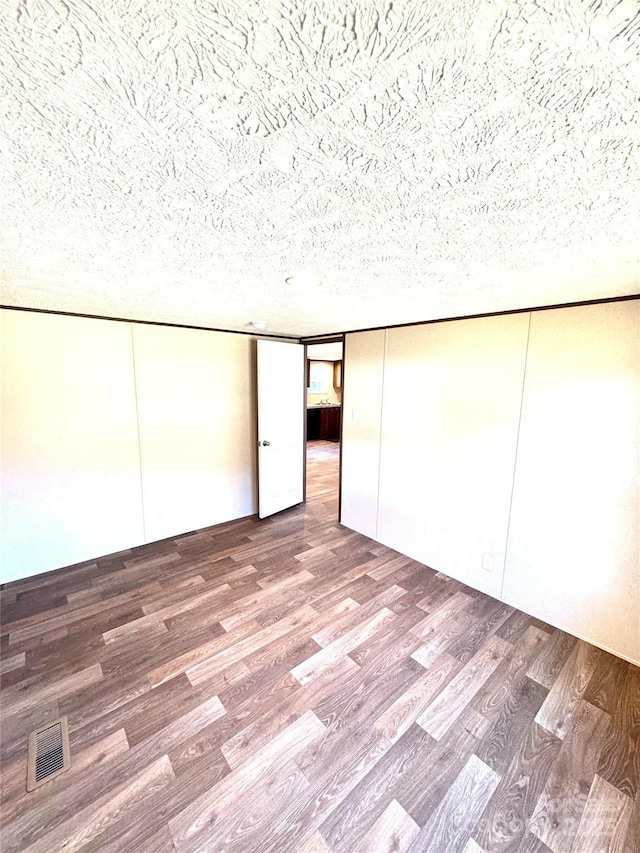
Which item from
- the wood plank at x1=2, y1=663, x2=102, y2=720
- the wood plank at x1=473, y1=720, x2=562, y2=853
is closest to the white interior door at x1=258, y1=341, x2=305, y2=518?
the wood plank at x1=2, y1=663, x2=102, y2=720

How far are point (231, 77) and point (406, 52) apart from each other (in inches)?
11.1

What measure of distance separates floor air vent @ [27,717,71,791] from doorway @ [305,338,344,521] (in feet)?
11.3

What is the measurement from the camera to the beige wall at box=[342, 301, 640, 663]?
76.8 inches

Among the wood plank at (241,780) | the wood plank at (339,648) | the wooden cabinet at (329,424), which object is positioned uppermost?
the wooden cabinet at (329,424)

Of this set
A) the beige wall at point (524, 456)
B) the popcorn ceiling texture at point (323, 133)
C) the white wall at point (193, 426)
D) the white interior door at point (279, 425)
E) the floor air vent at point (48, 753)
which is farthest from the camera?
the white interior door at point (279, 425)

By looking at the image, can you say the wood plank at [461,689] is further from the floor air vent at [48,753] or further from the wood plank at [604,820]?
the floor air vent at [48,753]

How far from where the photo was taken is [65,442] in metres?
2.70

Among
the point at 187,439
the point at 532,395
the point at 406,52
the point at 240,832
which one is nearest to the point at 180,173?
the point at 406,52

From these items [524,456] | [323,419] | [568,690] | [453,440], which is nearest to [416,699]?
[568,690]

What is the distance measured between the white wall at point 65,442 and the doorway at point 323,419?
2.59 metres

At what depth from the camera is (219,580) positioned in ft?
8.80

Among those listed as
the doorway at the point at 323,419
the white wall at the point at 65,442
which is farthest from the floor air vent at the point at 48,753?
the doorway at the point at 323,419

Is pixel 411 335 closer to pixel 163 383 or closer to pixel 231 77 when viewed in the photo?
pixel 163 383

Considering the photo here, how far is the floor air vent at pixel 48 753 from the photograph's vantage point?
135cm
